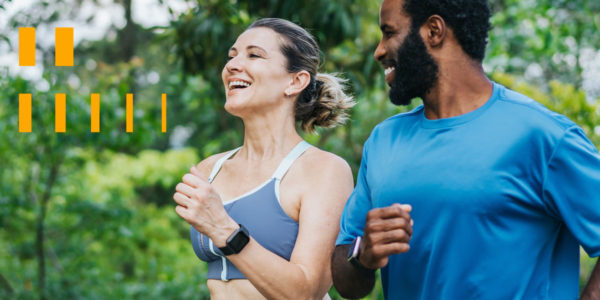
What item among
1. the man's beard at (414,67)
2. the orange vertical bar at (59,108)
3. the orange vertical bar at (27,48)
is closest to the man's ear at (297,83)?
the man's beard at (414,67)

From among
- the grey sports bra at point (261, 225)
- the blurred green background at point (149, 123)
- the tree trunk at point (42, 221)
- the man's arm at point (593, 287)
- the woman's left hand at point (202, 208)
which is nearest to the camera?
the man's arm at point (593, 287)

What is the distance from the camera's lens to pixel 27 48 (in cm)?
246

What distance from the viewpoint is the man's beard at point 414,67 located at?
1.71 metres

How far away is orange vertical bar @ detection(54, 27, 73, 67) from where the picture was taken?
2.45 metres

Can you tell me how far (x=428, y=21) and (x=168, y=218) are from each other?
822cm

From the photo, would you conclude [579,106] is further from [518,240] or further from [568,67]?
[568,67]

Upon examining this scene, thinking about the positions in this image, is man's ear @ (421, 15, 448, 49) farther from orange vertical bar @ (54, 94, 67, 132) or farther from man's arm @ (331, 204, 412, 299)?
orange vertical bar @ (54, 94, 67, 132)

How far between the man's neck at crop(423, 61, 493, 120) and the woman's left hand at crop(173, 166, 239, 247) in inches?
28.8

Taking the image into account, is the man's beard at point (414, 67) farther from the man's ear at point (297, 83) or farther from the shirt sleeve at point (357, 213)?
the man's ear at point (297, 83)

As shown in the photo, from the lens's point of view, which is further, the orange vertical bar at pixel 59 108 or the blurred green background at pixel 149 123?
the blurred green background at pixel 149 123

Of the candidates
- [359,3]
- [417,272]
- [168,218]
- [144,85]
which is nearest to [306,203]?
[417,272]

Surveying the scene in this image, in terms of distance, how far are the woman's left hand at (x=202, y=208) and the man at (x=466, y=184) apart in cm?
38

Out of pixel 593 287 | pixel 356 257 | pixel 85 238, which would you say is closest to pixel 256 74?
pixel 356 257

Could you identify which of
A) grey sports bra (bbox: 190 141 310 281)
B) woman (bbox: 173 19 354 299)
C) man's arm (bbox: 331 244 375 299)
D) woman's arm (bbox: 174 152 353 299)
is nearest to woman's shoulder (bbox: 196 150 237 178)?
woman (bbox: 173 19 354 299)
